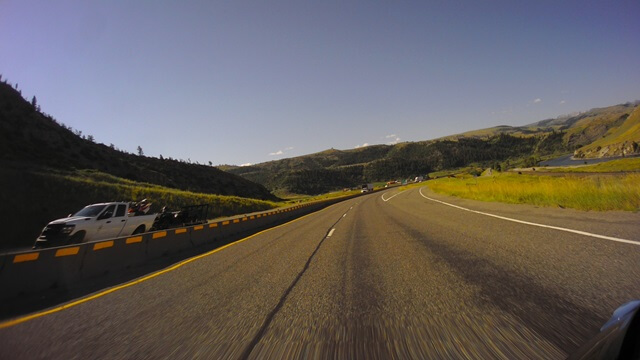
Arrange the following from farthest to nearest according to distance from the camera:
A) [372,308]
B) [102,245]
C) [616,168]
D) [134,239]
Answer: [616,168] → [134,239] → [102,245] → [372,308]

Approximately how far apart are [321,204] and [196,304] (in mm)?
37316

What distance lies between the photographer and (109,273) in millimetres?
8500

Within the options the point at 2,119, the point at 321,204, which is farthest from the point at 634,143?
the point at 2,119

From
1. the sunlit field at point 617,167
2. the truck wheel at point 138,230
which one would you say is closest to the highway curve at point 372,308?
the truck wheel at point 138,230

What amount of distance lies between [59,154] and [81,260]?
40.8m

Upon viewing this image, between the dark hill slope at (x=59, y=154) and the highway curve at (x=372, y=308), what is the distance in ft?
100

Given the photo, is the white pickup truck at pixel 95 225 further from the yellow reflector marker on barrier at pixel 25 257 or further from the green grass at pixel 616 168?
the green grass at pixel 616 168

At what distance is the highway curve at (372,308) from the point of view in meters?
3.21

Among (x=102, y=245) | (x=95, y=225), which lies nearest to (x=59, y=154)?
(x=95, y=225)

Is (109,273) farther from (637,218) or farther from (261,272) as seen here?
(637,218)

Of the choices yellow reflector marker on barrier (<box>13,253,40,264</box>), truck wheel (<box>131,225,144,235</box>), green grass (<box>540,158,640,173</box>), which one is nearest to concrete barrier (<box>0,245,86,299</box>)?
yellow reflector marker on barrier (<box>13,253,40,264</box>)

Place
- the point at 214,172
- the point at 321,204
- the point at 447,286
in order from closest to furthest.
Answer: the point at 447,286
the point at 321,204
the point at 214,172

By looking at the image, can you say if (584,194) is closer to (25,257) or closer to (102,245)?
(102,245)

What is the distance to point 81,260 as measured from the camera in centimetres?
788
